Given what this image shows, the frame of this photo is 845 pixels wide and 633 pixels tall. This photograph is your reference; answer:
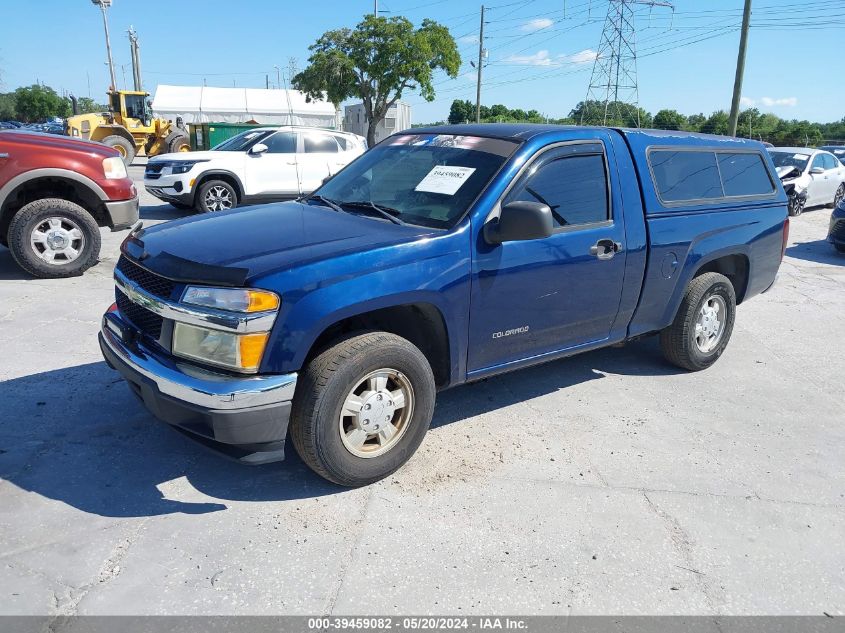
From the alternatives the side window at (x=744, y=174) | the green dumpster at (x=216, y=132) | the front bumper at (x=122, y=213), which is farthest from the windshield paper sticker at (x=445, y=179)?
the green dumpster at (x=216, y=132)

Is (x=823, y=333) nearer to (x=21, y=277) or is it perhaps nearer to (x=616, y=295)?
(x=616, y=295)

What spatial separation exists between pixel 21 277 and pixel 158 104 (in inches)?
1985

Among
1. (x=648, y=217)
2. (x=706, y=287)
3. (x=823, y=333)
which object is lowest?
(x=823, y=333)

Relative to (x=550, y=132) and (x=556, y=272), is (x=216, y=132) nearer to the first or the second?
(x=550, y=132)

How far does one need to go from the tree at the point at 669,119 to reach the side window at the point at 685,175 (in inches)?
2101

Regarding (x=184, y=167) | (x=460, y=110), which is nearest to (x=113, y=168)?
(x=184, y=167)

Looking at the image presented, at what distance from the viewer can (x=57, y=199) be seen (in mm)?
7168

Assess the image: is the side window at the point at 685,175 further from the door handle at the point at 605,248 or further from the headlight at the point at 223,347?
the headlight at the point at 223,347

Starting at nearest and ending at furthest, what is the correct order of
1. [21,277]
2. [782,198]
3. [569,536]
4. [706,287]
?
[569,536]
[706,287]
[782,198]
[21,277]

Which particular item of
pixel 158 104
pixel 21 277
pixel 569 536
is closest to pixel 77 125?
pixel 21 277

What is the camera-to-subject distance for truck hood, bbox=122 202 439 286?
308cm

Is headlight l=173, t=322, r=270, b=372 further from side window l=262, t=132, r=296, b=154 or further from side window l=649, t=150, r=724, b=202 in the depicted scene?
side window l=262, t=132, r=296, b=154

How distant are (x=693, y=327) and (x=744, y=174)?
137cm

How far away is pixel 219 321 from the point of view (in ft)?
9.68
